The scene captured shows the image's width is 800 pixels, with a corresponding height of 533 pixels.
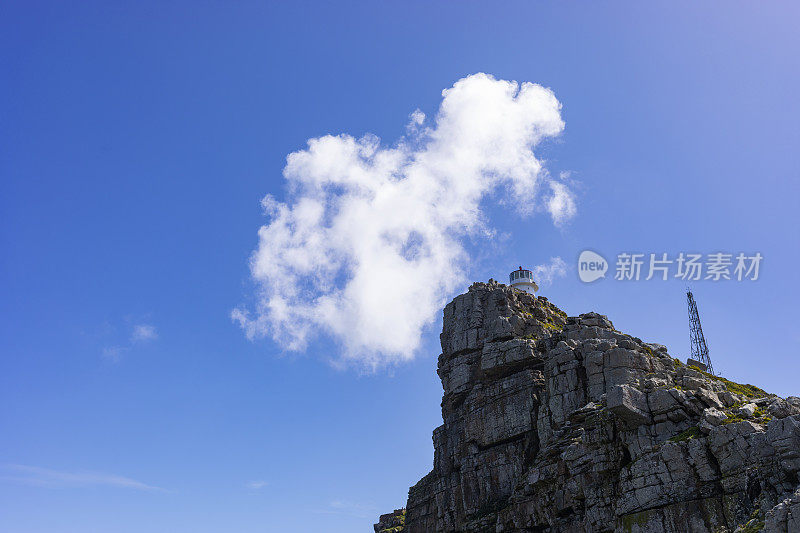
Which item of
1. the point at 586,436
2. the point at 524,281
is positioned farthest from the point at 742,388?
the point at 524,281

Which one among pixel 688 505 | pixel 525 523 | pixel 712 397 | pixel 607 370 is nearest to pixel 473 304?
pixel 607 370

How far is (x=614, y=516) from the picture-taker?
249ft

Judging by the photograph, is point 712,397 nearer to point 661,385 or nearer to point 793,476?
point 661,385

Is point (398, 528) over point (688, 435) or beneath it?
over

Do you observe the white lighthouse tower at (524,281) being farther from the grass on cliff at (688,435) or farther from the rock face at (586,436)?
the grass on cliff at (688,435)

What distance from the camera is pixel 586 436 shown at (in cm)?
8350

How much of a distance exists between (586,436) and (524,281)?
95704 mm

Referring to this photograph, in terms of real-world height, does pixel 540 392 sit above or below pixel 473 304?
below

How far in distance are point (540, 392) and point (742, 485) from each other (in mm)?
47105

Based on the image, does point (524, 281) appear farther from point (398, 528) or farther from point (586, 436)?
point (586, 436)

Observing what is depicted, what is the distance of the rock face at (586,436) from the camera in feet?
216

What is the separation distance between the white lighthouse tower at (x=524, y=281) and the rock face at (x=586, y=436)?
35429mm

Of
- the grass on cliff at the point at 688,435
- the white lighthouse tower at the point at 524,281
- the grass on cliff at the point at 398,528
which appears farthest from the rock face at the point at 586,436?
the white lighthouse tower at the point at 524,281

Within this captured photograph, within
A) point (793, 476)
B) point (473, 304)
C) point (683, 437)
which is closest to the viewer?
point (793, 476)
